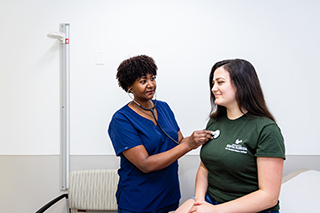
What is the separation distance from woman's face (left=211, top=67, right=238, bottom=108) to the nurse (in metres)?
0.34

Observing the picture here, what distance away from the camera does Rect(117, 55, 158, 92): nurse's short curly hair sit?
128 cm

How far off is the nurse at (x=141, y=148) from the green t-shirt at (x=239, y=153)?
28cm

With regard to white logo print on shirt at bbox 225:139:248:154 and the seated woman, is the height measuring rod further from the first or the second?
white logo print on shirt at bbox 225:139:248:154

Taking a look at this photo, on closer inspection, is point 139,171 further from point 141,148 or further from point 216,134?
point 216,134

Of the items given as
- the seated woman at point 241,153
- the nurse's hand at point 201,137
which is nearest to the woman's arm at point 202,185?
the seated woman at point 241,153

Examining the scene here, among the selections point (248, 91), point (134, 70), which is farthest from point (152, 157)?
point (248, 91)

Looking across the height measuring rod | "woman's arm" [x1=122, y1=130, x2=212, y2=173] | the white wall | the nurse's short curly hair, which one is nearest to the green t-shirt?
"woman's arm" [x1=122, y1=130, x2=212, y2=173]

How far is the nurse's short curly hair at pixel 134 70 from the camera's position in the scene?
4.19ft

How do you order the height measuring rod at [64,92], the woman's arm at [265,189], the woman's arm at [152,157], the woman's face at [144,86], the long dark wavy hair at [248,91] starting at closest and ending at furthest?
the woman's arm at [265,189] → the long dark wavy hair at [248,91] → the woman's arm at [152,157] → the woman's face at [144,86] → the height measuring rod at [64,92]

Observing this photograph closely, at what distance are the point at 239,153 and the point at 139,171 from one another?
1.93ft

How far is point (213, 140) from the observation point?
1000 millimetres

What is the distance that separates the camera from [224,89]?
37.1 inches

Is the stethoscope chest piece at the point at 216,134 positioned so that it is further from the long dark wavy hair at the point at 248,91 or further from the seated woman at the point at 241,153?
the long dark wavy hair at the point at 248,91
